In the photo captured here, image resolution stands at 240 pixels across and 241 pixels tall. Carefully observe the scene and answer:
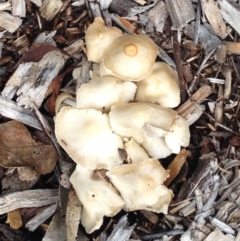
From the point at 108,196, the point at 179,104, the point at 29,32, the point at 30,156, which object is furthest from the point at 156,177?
the point at 29,32

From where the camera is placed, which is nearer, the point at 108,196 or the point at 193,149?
the point at 108,196

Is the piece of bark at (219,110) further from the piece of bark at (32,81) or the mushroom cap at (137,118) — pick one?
the piece of bark at (32,81)

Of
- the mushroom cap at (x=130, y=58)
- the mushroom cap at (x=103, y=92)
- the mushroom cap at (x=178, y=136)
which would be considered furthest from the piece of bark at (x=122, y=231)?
the mushroom cap at (x=130, y=58)

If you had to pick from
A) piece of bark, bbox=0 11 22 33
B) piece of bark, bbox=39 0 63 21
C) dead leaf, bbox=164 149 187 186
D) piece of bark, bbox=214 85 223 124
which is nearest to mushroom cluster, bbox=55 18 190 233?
dead leaf, bbox=164 149 187 186

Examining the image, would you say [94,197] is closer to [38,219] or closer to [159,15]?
[38,219]

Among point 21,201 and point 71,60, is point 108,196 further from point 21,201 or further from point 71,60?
point 71,60

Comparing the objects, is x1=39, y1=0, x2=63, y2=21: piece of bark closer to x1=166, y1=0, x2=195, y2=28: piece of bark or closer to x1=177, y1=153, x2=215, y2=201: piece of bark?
x1=166, y1=0, x2=195, y2=28: piece of bark
